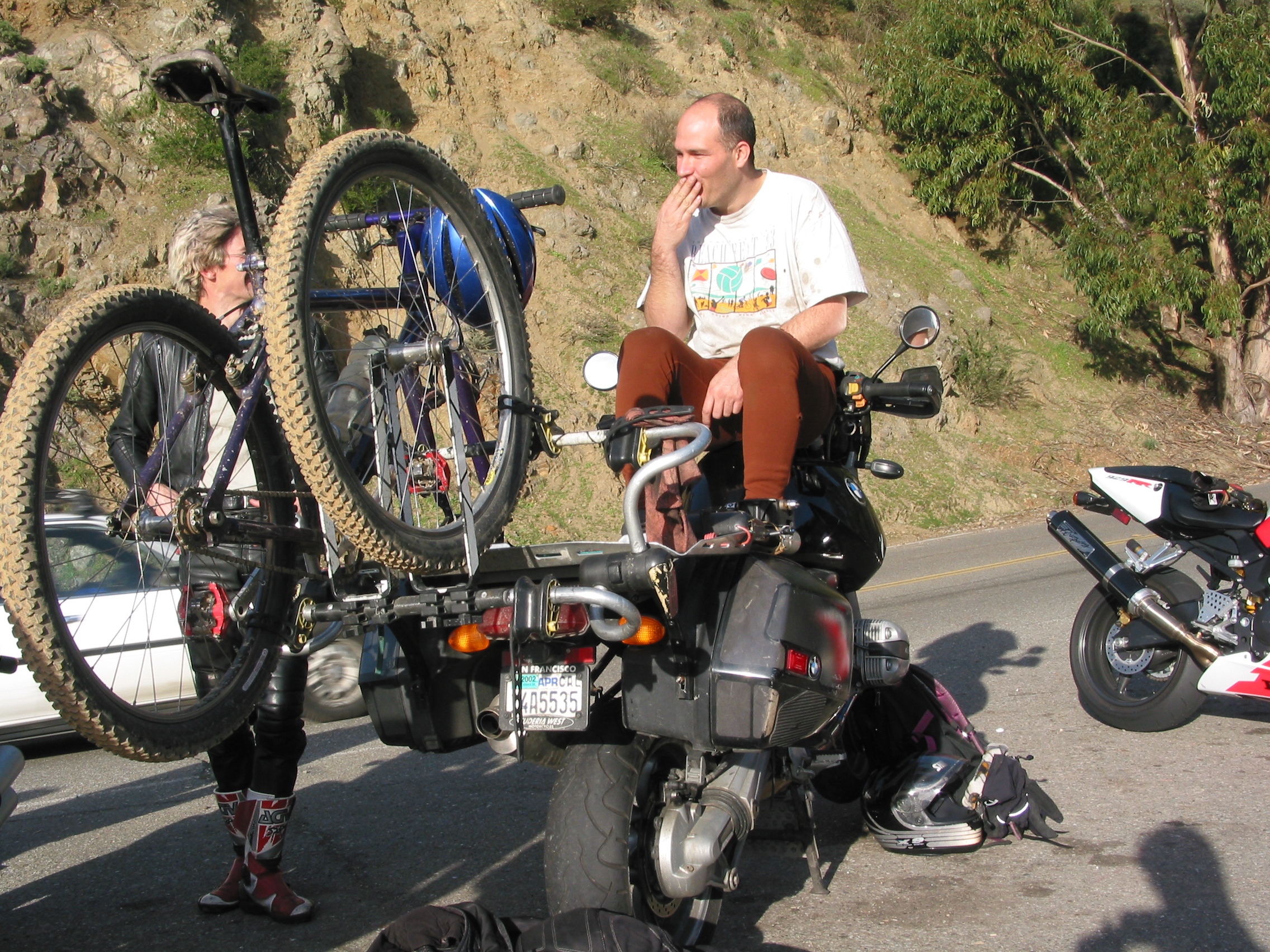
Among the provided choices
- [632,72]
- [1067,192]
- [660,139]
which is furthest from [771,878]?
[1067,192]

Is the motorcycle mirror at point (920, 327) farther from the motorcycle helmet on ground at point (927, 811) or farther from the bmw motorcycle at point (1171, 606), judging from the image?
the bmw motorcycle at point (1171, 606)

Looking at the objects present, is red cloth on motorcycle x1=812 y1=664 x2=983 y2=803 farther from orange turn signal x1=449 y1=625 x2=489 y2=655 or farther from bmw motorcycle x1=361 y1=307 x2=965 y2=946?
orange turn signal x1=449 y1=625 x2=489 y2=655

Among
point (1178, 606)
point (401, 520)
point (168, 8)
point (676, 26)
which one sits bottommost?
point (1178, 606)

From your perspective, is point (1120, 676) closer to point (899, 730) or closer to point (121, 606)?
point (899, 730)

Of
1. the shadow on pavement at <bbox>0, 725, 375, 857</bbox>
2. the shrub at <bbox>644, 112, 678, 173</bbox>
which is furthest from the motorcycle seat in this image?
the shrub at <bbox>644, 112, 678, 173</bbox>

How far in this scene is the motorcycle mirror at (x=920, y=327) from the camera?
402 centimetres

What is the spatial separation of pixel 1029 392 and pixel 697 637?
2169cm

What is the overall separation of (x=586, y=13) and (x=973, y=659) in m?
22.8

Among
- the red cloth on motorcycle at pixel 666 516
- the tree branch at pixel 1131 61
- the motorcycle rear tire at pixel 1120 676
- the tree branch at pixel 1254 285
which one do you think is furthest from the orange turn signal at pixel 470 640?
the tree branch at pixel 1131 61

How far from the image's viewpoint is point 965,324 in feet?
77.4

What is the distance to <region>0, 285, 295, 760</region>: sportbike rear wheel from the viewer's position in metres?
2.46

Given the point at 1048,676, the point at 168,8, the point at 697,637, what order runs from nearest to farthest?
the point at 697,637
the point at 1048,676
the point at 168,8

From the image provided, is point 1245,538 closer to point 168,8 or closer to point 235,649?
point 235,649

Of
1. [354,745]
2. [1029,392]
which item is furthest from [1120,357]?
[354,745]
